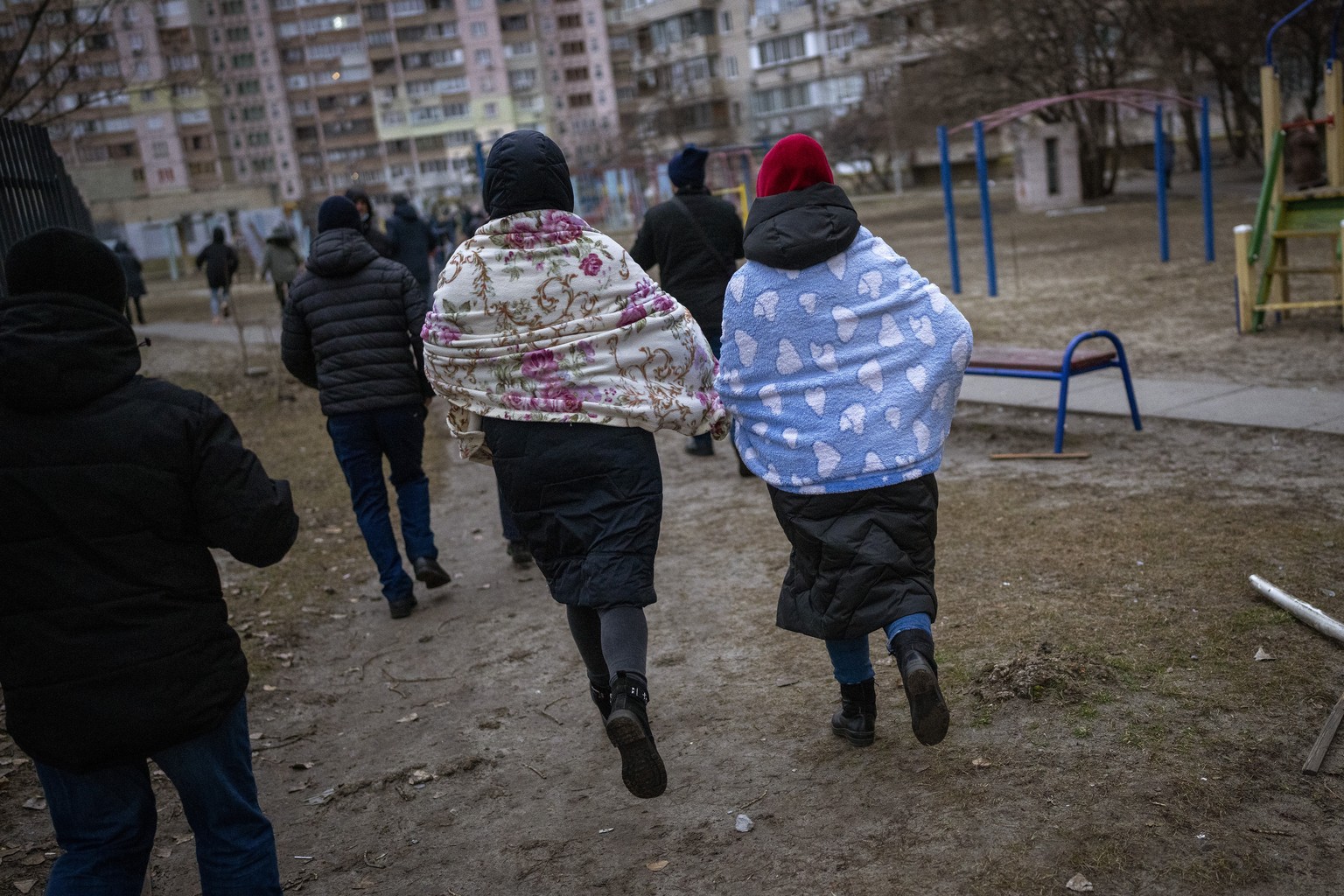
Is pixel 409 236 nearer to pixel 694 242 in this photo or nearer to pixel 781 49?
pixel 694 242

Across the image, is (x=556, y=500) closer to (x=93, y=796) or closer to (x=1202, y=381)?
(x=93, y=796)

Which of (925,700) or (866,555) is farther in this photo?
(866,555)

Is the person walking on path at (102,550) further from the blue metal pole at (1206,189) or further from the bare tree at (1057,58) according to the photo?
the bare tree at (1057,58)

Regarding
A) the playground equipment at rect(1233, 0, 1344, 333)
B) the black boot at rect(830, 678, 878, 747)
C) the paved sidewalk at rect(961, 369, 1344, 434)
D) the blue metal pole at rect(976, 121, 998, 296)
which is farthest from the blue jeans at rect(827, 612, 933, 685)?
the blue metal pole at rect(976, 121, 998, 296)

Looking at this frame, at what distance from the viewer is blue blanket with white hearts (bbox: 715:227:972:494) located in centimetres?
355

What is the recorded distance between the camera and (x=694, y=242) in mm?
7641

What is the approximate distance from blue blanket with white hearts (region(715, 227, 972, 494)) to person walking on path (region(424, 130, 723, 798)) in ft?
1.26

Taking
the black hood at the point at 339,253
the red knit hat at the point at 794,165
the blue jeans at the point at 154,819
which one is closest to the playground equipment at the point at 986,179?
the black hood at the point at 339,253

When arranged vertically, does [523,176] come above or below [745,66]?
below

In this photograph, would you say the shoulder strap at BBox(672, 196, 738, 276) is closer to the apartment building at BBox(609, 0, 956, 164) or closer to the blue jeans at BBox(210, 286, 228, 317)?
the blue jeans at BBox(210, 286, 228, 317)

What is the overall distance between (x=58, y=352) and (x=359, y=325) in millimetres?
3227

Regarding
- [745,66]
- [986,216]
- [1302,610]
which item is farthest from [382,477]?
[745,66]

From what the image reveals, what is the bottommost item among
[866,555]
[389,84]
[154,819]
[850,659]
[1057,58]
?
[850,659]

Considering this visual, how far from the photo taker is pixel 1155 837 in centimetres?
320
